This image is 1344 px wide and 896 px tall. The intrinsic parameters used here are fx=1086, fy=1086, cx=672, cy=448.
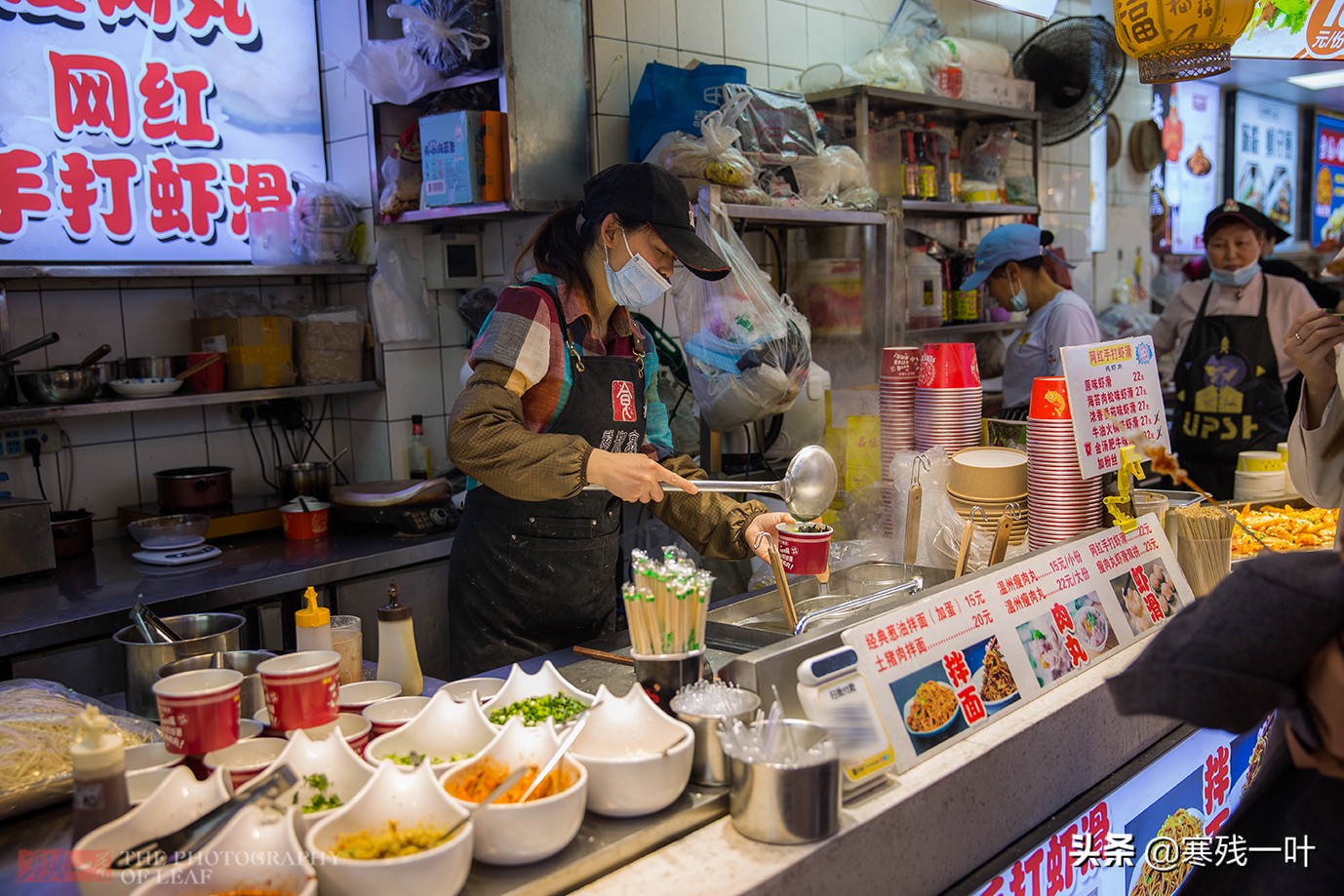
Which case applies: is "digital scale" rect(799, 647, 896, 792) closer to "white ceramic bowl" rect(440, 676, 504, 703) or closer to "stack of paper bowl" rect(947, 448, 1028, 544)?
"white ceramic bowl" rect(440, 676, 504, 703)

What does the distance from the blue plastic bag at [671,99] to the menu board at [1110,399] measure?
192 centimetres

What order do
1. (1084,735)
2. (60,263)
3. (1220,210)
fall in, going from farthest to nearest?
Answer: (1220,210)
(60,263)
(1084,735)

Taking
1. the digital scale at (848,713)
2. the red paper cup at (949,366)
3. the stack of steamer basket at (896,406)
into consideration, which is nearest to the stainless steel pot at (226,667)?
the digital scale at (848,713)

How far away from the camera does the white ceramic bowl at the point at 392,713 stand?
1.67 m

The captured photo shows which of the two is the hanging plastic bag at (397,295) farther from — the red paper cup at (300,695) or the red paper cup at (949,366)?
the red paper cup at (300,695)

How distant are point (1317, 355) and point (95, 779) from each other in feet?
7.77

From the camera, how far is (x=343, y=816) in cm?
131

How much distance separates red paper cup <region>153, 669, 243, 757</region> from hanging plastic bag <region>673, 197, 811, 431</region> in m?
2.53

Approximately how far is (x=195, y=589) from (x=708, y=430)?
1.85m

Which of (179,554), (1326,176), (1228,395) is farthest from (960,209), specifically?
(1326,176)

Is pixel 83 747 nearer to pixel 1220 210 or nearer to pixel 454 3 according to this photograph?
pixel 454 3

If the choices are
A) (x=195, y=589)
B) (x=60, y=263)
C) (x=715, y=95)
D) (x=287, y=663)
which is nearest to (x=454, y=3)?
(x=715, y=95)

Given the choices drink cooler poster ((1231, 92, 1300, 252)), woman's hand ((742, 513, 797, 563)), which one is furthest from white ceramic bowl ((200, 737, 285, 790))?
drink cooler poster ((1231, 92, 1300, 252))

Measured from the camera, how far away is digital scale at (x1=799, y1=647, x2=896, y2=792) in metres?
1.63
